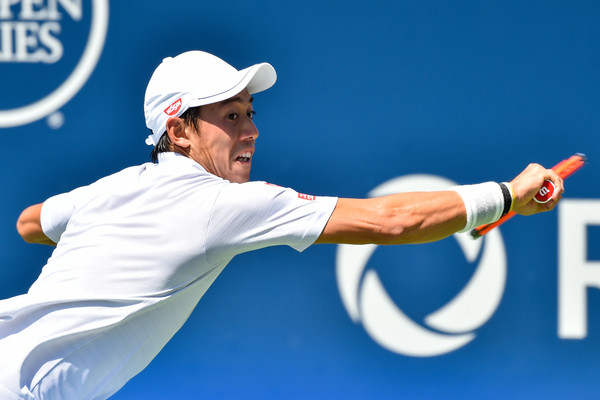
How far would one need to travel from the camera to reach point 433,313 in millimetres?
3469

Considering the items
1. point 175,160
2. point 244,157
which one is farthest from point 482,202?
point 175,160

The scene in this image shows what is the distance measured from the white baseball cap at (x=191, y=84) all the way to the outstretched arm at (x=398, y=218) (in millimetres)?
425

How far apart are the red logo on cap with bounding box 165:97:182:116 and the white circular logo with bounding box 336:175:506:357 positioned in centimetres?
139

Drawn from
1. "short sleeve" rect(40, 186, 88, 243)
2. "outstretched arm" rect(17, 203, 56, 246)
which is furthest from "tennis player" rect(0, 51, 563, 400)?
"outstretched arm" rect(17, 203, 56, 246)

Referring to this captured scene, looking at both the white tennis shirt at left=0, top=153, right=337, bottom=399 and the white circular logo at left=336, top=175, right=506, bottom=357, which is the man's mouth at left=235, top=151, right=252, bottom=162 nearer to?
the white tennis shirt at left=0, top=153, right=337, bottom=399

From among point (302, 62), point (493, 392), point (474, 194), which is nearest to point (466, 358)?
point (493, 392)

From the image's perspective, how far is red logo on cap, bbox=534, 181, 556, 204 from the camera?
2094 mm

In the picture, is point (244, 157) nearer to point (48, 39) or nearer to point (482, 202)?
point (482, 202)

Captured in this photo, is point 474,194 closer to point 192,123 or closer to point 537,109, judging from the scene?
point 192,123

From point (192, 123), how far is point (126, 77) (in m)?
1.38

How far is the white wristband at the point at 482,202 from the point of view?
2.02 metres

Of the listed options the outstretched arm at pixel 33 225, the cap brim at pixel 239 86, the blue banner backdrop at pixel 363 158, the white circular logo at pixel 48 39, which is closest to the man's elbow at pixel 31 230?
the outstretched arm at pixel 33 225

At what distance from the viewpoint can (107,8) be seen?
138 inches

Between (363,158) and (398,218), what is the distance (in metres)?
1.48
